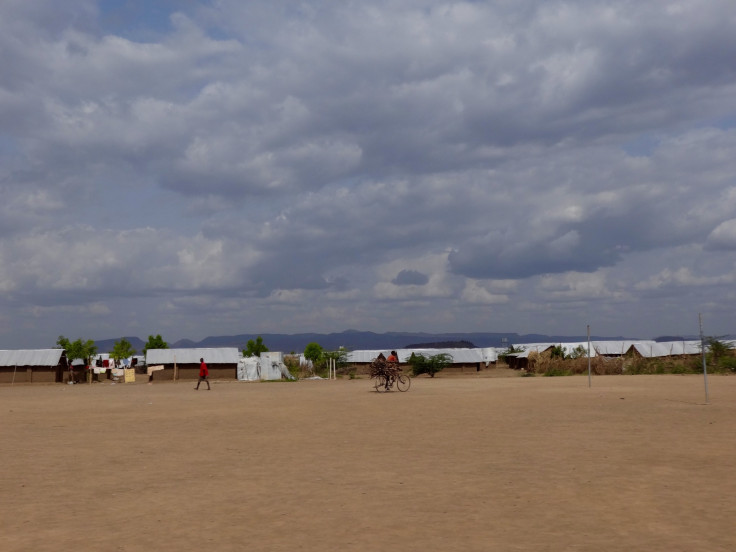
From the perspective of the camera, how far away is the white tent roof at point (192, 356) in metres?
66.8

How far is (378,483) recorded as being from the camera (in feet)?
38.6

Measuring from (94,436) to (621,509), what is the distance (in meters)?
14.0

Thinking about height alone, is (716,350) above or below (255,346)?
below

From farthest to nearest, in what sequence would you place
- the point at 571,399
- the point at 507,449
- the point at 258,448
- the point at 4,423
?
the point at 571,399, the point at 4,423, the point at 258,448, the point at 507,449

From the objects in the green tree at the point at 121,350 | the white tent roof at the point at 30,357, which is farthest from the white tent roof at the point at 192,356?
the green tree at the point at 121,350

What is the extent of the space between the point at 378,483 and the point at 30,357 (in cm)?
5954

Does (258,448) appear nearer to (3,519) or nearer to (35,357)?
(3,519)

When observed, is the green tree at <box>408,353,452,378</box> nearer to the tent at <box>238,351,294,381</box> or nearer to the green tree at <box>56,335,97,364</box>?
the tent at <box>238,351,294,381</box>

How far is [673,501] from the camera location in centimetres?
1004

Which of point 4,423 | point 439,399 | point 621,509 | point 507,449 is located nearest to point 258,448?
point 507,449

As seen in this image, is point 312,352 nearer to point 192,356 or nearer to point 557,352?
point 192,356

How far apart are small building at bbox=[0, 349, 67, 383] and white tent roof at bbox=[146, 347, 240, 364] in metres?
7.98

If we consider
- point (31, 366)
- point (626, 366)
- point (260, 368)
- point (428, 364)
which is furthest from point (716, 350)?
point (31, 366)

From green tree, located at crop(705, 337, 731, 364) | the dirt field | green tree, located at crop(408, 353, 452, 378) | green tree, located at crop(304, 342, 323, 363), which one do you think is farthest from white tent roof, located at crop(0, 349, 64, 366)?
green tree, located at crop(705, 337, 731, 364)
